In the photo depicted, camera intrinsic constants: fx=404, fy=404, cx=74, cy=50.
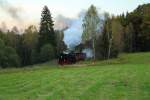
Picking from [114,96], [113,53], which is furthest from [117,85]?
[113,53]

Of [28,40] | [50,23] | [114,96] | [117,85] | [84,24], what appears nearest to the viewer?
[114,96]

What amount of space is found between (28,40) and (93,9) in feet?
119

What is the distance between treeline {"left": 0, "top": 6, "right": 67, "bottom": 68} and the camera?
3666 inches

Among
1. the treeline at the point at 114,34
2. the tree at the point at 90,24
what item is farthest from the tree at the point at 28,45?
the tree at the point at 90,24

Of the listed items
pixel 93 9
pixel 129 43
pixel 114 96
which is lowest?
pixel 114 96

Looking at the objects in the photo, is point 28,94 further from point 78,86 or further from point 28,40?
point 28,40

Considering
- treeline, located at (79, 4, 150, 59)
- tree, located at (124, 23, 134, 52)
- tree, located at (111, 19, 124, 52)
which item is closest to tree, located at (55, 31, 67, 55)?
treeline, located at (79, 4, 150, 59)

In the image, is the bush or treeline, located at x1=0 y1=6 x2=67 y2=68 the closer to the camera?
treeline, located at x1=0 y1=6 x2=67 y2=68

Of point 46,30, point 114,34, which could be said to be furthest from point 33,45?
point 114,34

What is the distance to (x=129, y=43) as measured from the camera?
95125 mm

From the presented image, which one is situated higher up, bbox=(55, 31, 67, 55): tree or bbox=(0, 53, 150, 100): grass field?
bbox=(55, 31, 67, 55): tree

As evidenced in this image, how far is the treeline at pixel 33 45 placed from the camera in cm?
9312

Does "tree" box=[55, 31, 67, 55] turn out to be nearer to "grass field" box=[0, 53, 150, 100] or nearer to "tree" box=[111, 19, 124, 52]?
"tree" box=[111, 19, 124, 52]

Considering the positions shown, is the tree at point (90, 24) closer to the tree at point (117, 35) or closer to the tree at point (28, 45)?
the tree at point (117, 35)
